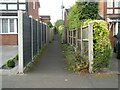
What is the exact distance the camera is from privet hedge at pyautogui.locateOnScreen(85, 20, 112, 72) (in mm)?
11688

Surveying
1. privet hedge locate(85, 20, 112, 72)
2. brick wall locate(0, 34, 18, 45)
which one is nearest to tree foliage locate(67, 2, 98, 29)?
brick wall locate(0, 34, 18, 45)

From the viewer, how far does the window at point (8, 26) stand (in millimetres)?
31109

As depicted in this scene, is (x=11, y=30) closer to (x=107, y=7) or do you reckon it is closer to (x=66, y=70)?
(x=107, y=7)

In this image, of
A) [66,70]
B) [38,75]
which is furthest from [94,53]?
[38,75]

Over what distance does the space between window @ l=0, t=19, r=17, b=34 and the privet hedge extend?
19873 mm

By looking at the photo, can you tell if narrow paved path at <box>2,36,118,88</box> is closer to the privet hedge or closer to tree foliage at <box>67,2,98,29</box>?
the privet hedge

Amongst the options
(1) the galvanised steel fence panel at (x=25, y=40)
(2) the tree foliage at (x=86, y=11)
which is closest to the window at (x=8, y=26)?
(2) the tree foliage at (x=86, y=11)

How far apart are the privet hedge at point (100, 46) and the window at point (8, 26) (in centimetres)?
1987

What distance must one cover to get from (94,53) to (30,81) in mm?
3042

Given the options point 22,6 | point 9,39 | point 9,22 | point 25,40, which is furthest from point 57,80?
point 22,6

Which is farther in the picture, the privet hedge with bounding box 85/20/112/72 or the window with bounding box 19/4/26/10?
the window with bounding box 19/4/26/10

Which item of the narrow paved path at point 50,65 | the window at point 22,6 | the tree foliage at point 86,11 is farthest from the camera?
the window at point 22,6

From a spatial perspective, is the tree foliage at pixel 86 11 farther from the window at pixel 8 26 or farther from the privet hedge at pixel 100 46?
the privet hedge at pixel 100 46

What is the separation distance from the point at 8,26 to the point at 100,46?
20.4m
